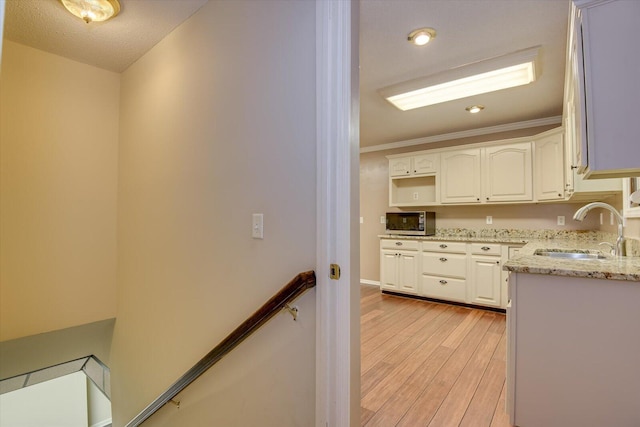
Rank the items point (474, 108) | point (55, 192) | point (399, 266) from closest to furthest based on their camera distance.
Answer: point (55, 192), point (474, 108), point (399, 266)

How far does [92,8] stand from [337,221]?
194 cm

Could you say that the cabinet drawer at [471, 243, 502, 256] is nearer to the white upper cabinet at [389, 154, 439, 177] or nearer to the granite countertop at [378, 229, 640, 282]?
the granite countertop at [378, 229, 640, 282]

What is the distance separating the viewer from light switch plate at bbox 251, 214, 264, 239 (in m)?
1.46

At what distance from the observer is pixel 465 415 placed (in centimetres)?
181

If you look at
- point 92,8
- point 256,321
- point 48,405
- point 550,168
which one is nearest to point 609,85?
point 256,321

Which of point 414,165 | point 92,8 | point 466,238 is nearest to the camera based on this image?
point 92,8

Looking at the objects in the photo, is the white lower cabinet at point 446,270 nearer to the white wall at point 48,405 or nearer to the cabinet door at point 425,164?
the cabinet door at point 425,164

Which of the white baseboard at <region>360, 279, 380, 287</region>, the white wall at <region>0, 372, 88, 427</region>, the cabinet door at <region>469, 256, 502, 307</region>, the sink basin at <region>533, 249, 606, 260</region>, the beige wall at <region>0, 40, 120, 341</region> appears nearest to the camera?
the beige wall at <region>0, 40, 120, 341</region>

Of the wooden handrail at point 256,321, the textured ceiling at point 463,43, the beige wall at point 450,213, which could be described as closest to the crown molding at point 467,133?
the beige wall at point 450,213

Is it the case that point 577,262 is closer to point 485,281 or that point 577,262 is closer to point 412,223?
point 485,281

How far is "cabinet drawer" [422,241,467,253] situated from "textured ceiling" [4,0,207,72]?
11.8 ft

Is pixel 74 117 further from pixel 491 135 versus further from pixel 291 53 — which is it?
pixel 491 135

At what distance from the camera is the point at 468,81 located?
9.00 ft

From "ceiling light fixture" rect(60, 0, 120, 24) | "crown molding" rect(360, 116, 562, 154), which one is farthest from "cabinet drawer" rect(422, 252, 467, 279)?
"ceiling light fixture" rect(60, 0, 120, 24)
